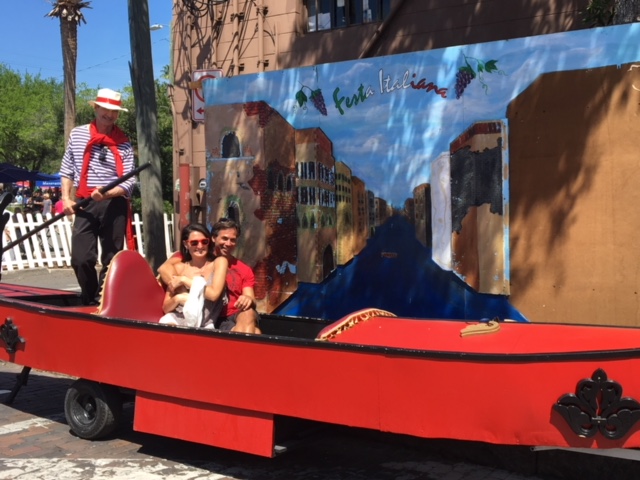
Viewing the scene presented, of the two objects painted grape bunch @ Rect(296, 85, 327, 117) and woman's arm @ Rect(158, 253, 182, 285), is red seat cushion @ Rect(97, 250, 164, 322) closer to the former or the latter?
woman's arm @ Rect(158, 253, 182, 285)

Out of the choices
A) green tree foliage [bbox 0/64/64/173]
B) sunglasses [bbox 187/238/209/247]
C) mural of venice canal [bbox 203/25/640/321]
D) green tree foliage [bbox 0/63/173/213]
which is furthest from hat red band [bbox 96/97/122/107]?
green tree foliage [bbox 0/64/64/173]

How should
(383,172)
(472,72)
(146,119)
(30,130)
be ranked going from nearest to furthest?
(472,72) < (383,172) < (146,119) < (30,130)

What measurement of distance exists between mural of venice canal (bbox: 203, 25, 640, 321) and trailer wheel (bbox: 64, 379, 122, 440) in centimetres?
302

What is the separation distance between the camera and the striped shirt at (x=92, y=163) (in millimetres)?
6383

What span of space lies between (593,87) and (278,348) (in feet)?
11.8

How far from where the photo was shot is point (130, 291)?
5.37 m

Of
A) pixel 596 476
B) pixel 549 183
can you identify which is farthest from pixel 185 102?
pixel 596 476

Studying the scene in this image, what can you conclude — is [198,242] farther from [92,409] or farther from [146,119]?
[146,119]

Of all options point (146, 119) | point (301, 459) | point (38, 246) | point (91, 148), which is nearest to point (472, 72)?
point (146, 119)

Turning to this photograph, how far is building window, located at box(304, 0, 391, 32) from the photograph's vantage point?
40.7 feet

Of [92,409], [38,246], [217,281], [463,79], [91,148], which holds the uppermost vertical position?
[463,79]

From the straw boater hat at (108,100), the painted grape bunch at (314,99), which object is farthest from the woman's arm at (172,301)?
the painted grape bunch at (314,99)

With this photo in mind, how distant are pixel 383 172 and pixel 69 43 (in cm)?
1850

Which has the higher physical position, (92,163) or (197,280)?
(92,163)
